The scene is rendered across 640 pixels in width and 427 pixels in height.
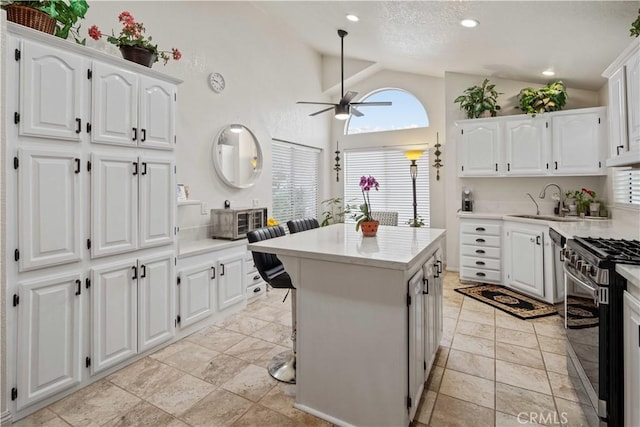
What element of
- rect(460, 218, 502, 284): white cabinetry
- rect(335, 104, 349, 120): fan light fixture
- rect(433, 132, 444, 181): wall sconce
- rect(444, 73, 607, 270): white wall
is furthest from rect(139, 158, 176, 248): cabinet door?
rect(433, 132, 444, 181): wall sconce

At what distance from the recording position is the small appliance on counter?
15.7ft

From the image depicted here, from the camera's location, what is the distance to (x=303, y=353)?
1.92m

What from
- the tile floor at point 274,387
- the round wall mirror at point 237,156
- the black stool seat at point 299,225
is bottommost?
the tile floor at point 274,387

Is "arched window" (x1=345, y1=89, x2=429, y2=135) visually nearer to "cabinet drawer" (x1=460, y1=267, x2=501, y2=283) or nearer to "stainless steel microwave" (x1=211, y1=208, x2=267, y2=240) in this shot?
"cabinet drawer" (x1=460, y1=267, x2=501, y2=283)

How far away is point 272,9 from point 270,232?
338cm

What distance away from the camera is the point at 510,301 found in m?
3.75

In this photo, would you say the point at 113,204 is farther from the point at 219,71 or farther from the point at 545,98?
the point at 545,98

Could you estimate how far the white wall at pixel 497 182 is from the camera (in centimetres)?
421

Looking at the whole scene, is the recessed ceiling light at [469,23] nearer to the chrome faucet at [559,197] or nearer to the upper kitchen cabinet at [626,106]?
the upper kitchen cabinet at [626,106]

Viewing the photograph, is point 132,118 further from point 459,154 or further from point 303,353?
point 459,154

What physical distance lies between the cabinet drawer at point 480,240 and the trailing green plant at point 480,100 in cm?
166

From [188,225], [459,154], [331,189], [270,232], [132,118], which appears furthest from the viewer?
[331,189]

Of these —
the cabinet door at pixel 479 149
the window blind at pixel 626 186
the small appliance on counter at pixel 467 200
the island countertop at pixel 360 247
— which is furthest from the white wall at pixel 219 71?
the window blind at pixel 626 186

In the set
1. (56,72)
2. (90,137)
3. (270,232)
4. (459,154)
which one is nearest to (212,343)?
(270,232)
